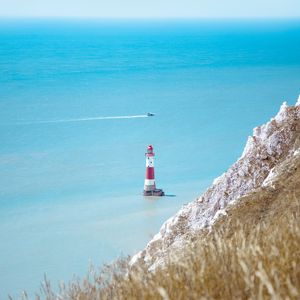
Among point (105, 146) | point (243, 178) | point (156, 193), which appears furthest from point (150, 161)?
point (105, 146)

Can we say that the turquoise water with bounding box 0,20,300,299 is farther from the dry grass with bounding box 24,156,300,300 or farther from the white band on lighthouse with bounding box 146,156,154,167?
the dry grass with bounding box 24,156,300,300

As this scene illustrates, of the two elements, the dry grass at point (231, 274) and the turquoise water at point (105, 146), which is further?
the turquoise water at point (105, 146)

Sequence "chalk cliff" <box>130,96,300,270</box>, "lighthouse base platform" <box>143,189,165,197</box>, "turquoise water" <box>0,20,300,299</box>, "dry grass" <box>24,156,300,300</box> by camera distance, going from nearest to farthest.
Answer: "dry grass" <box>24,156,300,300</box>
"chalk cliff" <box>130,96,300,270</box>
"turquoise water" <box>0,20,300,299</box>
"lighthouse base platform" <box>143,189,165,197</box>

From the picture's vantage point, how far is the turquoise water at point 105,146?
36.0 meters

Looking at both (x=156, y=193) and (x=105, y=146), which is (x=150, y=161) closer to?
(x=156, y=193)

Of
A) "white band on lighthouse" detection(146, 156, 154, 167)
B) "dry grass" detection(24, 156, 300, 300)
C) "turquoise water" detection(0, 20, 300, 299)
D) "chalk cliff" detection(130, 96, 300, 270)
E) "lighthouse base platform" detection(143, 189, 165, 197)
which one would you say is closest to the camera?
"dry grass" detection(24, 156, 300, 300)

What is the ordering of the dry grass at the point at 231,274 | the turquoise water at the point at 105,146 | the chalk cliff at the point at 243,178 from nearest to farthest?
1. the dry grass at the point at 231,274
2. the chalk cliff at the point at 243,178
3. the turquoise water at the point at 105,146

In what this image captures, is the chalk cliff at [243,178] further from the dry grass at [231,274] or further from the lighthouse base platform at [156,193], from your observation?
the lighthouse base platform at [156,193]

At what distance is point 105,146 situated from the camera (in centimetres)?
6159

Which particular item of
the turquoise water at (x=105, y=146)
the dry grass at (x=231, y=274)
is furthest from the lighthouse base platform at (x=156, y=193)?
the dry grass at (x=231, y=274)

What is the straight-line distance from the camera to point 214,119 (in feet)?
230

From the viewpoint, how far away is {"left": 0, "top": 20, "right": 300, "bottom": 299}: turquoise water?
3603 cm

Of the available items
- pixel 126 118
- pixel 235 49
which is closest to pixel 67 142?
pixel 126 118

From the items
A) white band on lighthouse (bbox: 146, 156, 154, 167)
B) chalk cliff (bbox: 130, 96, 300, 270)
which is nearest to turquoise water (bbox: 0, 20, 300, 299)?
white band on lighthouse (bbox: 146, 156, 154, 167)
